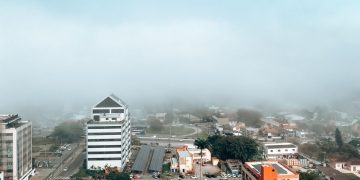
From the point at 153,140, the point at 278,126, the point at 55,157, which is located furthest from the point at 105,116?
the point at 278,126

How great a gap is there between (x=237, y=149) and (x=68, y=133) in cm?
1506

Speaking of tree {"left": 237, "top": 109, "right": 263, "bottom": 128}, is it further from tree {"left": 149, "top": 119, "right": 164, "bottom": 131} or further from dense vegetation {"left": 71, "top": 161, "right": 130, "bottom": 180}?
dense vegetation {"left": 71, "top": 161, "right": 130, "bottom": 180}

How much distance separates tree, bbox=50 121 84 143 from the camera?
115 feet

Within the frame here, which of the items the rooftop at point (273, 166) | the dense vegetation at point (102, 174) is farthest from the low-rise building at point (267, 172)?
the dense vegetation at point (102, 174)

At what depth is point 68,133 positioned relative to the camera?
3538 centimetres

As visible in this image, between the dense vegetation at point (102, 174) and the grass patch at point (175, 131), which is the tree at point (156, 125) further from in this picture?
the dense vegetation at point (102, 174)

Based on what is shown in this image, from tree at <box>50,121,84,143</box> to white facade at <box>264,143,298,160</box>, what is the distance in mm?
15265

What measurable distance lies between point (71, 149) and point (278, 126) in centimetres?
1796

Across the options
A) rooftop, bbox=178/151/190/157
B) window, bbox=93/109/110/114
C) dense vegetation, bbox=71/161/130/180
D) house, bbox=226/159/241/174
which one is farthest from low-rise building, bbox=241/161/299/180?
window, bbox=93/109/110/114

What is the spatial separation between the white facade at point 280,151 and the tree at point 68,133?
15265mm

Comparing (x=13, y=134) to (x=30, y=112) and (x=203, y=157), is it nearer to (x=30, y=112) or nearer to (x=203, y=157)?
(x=203, y=157)

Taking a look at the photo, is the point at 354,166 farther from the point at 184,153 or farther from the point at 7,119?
the point at 7,119

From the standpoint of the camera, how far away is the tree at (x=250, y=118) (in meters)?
41.8

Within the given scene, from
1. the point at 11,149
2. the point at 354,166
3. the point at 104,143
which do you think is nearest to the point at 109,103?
the point at 104,143
